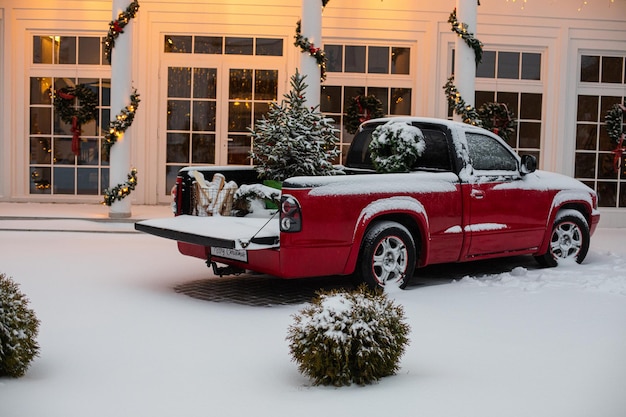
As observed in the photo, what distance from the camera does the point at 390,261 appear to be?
7.77 m

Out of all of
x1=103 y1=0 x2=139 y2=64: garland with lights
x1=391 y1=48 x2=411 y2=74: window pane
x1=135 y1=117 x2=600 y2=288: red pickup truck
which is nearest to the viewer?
x1=135 y1=117 x2=600 y2=288: red pickup truck

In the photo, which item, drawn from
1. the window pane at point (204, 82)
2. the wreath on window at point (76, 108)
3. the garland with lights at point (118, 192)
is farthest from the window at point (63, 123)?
the garland with lights at point (118, 192)

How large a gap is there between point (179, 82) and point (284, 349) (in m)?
10.0

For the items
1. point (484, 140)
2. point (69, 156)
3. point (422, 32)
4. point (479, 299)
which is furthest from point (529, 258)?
point (69, 156)

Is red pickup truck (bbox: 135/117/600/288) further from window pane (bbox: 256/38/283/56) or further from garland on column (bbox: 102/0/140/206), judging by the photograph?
window pane (bbox: 256/38/283/56)

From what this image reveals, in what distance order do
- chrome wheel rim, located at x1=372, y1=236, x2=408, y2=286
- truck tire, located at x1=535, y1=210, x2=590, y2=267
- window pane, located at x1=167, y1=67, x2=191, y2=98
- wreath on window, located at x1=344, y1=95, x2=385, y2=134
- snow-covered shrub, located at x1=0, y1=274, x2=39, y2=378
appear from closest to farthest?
snow-covered shrub, located at x1=0, y1=274, x2=39, y2=378 → chrome wheel rim, located at x1=372, y1=236, x2=408, y2=286 → truck tire, located at x1=535, y1=210, x2=590, y2=267 → wreath on window, located at x1=344, y1=95, x2=385, y2=134 → window pane, located at x1=167, y1=67, x2=191, y2=98

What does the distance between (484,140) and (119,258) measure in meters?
4.39

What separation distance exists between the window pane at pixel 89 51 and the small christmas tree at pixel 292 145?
730 centimetres

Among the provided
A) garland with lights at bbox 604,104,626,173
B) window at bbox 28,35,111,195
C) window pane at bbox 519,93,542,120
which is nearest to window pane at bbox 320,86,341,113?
window pane at bbox 519,93,542,120

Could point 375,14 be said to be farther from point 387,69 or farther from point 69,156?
point 69,156

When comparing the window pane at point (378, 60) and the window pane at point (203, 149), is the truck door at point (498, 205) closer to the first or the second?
the window pane at point (378, 60)

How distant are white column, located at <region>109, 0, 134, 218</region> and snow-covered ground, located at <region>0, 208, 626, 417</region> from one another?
3418mm

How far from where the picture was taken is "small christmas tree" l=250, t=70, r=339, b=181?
27.0ft

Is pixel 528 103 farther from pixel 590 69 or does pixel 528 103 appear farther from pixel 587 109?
pixel 590 69
